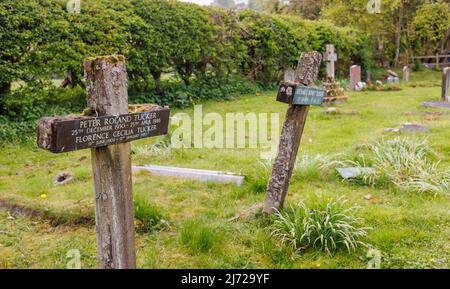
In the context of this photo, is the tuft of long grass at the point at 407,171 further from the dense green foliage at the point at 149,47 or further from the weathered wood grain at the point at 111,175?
the dense green foliage at the point at 149,47

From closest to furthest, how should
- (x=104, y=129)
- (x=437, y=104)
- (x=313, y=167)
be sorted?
(x=104, y=129), (x=313, y=167), (x=437, y=104)

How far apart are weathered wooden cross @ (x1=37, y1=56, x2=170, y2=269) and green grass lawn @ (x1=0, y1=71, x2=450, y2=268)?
604 millimetres

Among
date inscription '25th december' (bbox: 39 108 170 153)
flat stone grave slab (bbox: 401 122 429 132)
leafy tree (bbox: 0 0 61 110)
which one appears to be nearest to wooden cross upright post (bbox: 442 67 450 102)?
flat stone grave slab (bbox: 401 122 429 132)

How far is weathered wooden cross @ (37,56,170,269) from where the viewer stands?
106 inches

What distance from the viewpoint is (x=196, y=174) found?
587cm

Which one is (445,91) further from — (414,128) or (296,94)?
(296,94)

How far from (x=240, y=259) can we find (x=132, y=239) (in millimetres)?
981

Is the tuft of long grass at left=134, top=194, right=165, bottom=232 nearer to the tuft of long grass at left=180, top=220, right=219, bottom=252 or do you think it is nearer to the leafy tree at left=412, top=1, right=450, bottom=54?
the tuft of long grass at left=180, top=220, right=219, bottom=252

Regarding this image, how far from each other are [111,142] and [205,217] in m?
1.95

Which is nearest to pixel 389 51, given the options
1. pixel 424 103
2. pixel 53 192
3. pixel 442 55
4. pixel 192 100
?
pixel 442 55

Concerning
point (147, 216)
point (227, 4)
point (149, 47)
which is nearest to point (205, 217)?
point (147, 216)

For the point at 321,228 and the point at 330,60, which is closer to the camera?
the point at 321,228

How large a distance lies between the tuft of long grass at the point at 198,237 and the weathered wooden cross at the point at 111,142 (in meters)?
0.76

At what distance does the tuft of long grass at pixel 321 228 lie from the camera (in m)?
3.75
